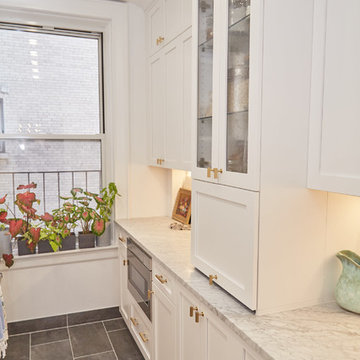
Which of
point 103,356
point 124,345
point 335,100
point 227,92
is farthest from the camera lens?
point 124,345

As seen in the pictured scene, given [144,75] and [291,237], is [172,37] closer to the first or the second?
[144,75]

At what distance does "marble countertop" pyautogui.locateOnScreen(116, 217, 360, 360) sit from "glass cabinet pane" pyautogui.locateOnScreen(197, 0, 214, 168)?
60 cm

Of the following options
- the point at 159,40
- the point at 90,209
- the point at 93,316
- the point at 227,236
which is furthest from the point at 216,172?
the point at 93,316

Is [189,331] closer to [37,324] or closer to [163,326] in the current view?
[163,326]

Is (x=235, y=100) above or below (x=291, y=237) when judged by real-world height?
above

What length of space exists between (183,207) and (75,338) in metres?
1.34

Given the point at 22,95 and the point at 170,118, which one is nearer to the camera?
the point at 170,118

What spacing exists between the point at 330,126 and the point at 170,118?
60.9 inches

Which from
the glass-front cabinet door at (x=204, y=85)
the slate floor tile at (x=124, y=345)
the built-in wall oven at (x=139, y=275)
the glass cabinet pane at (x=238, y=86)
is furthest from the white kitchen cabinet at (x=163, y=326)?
the glass cabinet pane at (x=238, y=86)

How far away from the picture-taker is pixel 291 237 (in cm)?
146

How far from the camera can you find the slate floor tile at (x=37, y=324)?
2.98 metres

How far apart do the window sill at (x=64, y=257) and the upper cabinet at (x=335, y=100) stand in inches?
87.4

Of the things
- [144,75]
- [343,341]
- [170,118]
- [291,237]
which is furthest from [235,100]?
[144,75]

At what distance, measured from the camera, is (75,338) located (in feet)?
9.58
